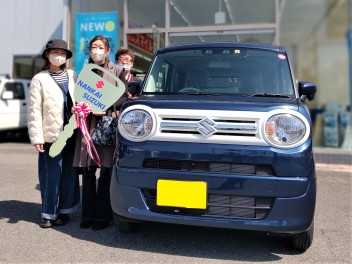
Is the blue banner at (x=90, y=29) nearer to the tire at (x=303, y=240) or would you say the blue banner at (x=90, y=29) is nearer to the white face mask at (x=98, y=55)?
the white face mask at (x=98, y=55)

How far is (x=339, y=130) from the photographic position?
33.2 ft

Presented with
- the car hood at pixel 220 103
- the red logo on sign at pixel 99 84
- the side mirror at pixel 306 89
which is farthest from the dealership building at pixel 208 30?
the car hood at pixel 220 103

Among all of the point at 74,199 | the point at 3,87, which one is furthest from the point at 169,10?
the point at 74,199

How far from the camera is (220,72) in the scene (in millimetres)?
3322

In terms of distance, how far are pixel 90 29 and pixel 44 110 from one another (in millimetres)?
6921

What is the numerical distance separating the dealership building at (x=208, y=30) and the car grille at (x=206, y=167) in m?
4.89

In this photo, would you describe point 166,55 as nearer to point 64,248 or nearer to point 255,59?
point 255,59

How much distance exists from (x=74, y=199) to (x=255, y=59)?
7.03ft

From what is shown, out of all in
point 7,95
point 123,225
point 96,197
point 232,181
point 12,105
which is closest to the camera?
point 232,181

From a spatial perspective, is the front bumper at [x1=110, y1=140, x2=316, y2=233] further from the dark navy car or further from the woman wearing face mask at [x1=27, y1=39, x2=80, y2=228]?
the woman wearing face mask at [x1=27, y1=39, x2=80, y2=228]

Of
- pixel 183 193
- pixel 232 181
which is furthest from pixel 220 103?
pixel 183 193

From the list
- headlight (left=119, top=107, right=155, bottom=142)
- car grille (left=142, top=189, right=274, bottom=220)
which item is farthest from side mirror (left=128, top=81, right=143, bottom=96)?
car grille (left=142, top=189, right=274, bottom=220)

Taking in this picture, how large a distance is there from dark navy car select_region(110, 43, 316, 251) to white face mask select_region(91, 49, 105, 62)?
0.79 m

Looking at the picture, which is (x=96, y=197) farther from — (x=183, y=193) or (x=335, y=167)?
(x=335, y=167)
